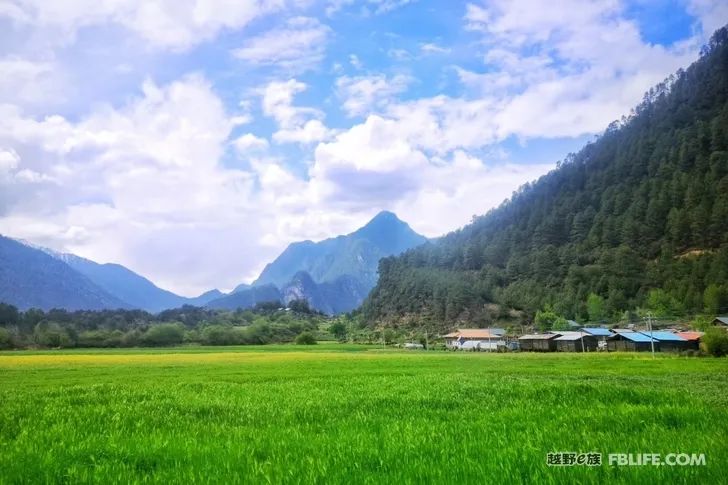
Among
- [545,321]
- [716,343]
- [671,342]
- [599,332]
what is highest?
[716,343]

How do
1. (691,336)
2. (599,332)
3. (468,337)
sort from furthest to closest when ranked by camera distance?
(468,337) < (599,332) < (691,336)

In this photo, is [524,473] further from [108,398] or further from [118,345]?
[118,345]

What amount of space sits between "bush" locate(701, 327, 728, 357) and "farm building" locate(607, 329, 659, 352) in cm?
2954

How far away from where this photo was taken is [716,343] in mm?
70562

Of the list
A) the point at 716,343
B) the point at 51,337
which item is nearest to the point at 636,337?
the point at 716,343

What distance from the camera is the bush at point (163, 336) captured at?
16450cm

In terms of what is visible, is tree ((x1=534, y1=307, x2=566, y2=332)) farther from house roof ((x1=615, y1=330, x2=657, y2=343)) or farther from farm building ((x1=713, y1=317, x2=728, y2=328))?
house roof ((x1=615, y1=330, x2=657, y2=343))

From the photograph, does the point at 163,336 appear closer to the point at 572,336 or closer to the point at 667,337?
Result: the point at 572,336

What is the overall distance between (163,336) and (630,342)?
145 meters

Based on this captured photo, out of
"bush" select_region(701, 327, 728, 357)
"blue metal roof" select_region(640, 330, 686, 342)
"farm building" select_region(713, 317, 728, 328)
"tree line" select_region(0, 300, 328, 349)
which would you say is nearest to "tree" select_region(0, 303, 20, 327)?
"tree line" select_region(0, 300, 328, 349)

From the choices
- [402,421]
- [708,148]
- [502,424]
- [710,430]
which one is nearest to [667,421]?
[710,430]

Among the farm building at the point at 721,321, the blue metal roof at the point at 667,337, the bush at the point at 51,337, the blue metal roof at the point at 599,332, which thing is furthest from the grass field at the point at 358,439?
the bush at the point at 51,337

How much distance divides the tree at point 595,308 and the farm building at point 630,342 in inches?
1917

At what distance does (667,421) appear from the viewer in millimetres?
11992
